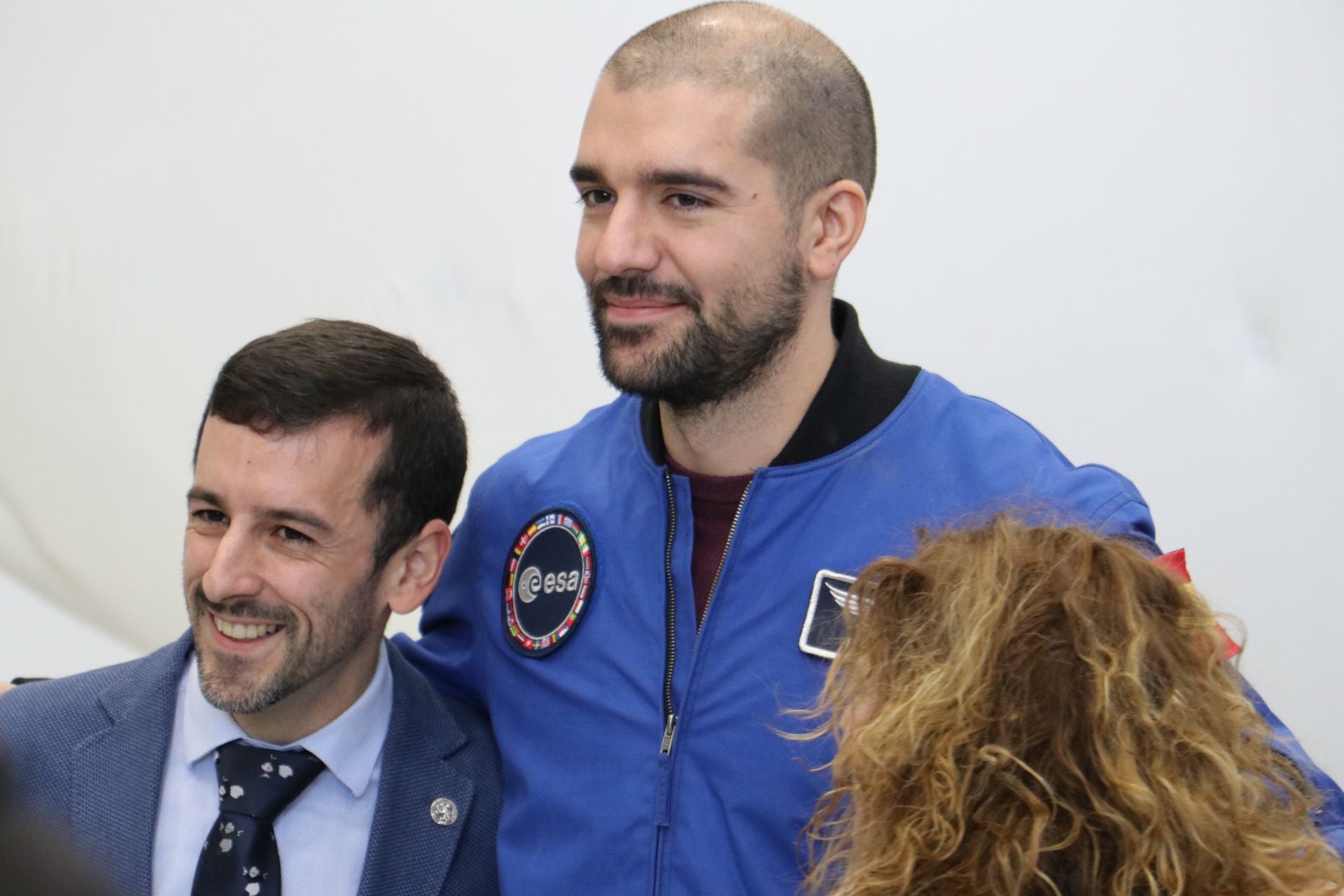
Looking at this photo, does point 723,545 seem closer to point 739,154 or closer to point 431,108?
point 739,154

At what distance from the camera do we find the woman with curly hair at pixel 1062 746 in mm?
1046

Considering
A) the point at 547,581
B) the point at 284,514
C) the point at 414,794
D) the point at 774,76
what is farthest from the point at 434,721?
the point at 774,76

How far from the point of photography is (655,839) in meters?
1.54

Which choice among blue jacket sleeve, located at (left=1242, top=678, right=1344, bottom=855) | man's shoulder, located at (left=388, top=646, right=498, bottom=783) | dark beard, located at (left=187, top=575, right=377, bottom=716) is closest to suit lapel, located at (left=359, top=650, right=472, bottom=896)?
man's shoulder, located at (left=388, top=646, right=498, bottom=783)

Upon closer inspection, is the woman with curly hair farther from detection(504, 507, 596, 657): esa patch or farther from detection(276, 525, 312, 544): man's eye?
detection(276, 525, 312, 544): man's eye

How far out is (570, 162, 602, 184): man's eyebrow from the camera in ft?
5.50

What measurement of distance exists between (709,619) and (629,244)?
408mm

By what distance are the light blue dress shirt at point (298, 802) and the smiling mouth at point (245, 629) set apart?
9 centimetres

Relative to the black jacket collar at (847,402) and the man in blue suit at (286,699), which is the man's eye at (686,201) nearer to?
the black jacket collar at (847,402)

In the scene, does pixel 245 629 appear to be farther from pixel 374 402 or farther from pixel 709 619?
pixel 709 619

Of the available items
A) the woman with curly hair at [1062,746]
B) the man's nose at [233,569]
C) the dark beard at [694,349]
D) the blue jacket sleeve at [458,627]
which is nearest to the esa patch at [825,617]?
the dark beard at [694,349]

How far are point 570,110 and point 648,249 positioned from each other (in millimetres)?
935

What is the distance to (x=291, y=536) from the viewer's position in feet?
5.42

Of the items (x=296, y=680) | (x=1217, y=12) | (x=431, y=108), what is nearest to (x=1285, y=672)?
(x=1217, y=12)
